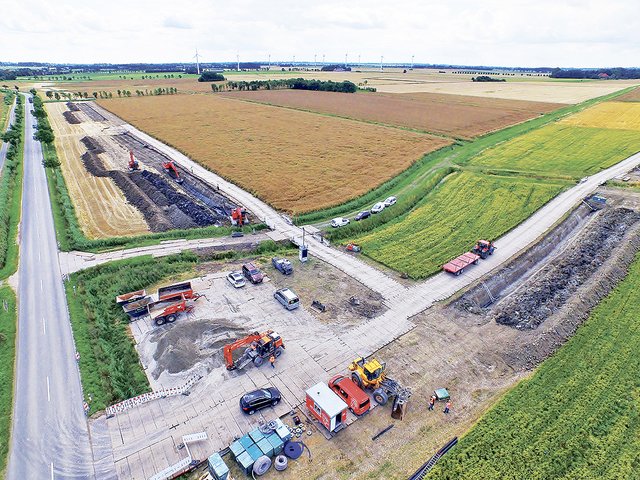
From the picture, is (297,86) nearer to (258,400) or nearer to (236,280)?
(236,280)

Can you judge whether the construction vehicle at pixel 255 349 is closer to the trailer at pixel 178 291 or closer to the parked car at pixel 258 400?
the parked car at pixel 258 400

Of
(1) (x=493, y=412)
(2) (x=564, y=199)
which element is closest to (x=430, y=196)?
(2) (x=564, y=199)

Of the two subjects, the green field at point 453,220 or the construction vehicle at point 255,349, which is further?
the green field at point 453,220

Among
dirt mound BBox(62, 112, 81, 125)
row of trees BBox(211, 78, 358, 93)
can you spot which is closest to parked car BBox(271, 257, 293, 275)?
dirt mound BBox(62, 112, 81, 125)

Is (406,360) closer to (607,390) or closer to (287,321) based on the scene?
(287,321)

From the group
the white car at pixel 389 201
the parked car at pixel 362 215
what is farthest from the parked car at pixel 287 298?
the white car at pixel 389 201
